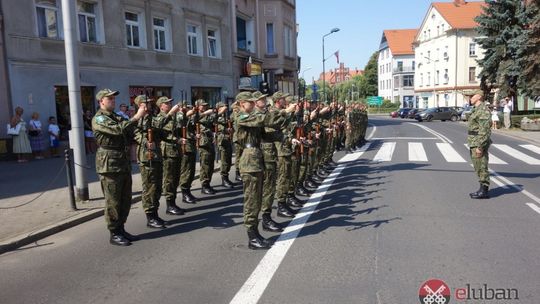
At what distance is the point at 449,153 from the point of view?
1557 cm

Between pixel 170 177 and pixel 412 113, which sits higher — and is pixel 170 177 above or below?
above

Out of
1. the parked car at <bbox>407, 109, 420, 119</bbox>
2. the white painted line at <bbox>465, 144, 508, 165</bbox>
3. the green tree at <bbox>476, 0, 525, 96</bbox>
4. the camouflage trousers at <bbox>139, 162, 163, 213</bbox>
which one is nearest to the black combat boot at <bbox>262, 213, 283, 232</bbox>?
the camouflage trousers at <bbox>139, 162, 163, 213</bbox>

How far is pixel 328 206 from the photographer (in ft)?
25.5

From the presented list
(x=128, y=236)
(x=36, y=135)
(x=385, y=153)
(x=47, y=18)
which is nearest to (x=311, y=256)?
(x=128, y=236)

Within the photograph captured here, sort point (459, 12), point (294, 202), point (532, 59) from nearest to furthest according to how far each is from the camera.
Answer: point (294, 202), point (532, 59), point (459, 12)

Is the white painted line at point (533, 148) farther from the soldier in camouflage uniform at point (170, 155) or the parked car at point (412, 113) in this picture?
the parked car at point (412, 113)

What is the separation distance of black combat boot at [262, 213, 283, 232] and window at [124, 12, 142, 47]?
48.8ft

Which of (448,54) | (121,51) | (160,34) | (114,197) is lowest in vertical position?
(114,197)

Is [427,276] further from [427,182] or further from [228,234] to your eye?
[427,182]

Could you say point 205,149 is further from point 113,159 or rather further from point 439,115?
point 439,115

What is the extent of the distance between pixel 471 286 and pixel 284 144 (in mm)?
3883

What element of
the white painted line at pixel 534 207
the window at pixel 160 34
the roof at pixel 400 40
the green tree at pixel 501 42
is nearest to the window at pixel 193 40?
the window at pixel 160 34

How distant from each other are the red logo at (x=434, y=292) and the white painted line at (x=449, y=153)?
981 centimetres

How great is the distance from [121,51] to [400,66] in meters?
70.9
